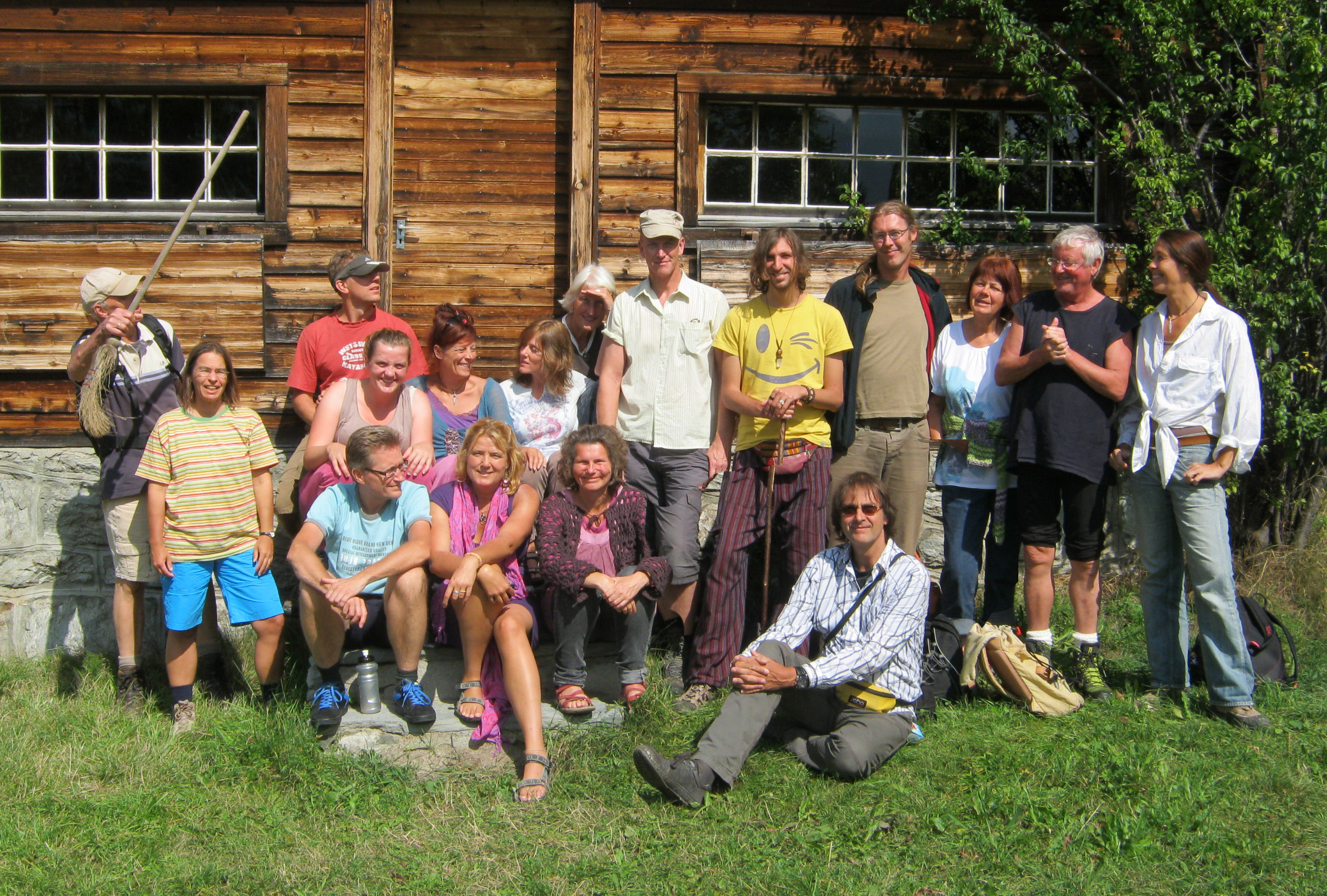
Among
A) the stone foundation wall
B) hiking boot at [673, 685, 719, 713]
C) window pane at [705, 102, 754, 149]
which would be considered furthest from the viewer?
window pane at [705, 102, 754, 149]

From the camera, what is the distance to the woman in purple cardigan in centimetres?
407

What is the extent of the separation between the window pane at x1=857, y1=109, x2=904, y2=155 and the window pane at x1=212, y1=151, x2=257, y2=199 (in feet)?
11.1

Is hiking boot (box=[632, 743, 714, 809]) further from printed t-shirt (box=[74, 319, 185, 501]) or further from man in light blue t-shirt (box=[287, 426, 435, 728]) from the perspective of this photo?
printed t-shirt (box=[74, 319, 185, 501])

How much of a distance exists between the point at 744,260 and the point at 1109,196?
7.08ft

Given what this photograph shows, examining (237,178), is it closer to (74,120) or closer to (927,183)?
(74,120)

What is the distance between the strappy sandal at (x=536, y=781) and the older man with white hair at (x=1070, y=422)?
6.76 ft

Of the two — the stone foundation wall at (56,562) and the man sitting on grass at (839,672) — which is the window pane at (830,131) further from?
the stone foundation wall at (56,562)

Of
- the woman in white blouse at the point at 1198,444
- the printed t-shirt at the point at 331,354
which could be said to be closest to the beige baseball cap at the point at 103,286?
the printed t-shirt at the point at 331,354

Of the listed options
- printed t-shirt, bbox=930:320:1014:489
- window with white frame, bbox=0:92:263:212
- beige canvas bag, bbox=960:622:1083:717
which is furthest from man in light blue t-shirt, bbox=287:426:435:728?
window with white frame, bbox=0:92:263:212

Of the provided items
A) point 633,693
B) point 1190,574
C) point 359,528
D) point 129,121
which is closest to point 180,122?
point 129,121

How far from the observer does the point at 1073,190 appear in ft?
20.1

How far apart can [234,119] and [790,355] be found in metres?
3.56

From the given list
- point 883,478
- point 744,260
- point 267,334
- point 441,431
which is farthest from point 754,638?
point 267,334

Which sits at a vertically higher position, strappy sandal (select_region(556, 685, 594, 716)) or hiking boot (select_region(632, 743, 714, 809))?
strappy sandal (select_region(556, 685, 594, 716))
